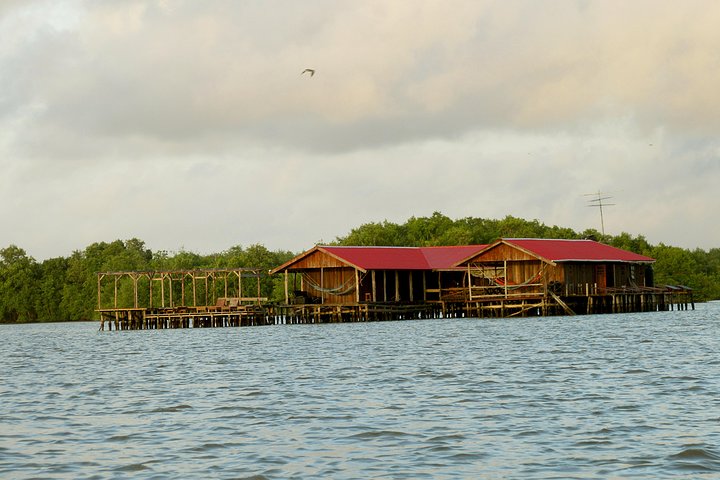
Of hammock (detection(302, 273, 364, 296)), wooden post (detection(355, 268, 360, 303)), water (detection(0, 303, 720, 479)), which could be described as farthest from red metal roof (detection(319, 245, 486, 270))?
water (detection(0, 303, 720, 479))

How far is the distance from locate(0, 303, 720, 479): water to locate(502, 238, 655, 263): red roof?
3439cm

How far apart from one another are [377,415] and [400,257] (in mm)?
60200

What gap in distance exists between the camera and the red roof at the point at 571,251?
75.6 metres

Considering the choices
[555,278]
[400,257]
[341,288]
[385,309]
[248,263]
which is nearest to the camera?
[555,278]

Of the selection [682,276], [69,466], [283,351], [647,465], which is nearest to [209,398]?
[69,466]

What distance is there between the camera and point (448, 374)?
3039 centimetres

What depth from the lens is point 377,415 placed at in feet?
72.2

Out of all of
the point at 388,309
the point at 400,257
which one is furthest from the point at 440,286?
the point at 388,309

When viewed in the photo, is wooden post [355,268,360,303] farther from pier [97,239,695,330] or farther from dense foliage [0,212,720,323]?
dense foliage [0,212,720,323]

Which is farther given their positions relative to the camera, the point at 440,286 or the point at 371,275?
the point at 440,286

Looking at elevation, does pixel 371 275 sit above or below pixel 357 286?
above

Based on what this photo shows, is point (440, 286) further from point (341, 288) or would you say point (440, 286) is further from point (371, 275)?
point (341, 288)

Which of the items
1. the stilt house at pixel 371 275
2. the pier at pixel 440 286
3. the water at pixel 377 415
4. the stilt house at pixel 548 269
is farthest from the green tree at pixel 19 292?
the water at pixel 377 415

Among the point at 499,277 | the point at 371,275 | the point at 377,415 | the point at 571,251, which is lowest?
the point at 377,415
